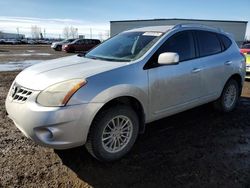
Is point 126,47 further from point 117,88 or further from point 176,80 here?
point 117,88

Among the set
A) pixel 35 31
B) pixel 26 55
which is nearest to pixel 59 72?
pixel 26 55

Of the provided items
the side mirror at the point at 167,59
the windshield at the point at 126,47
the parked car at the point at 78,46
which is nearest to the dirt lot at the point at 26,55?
the parked car at the point at 78,46

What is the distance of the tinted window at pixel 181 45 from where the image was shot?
4.08 meters

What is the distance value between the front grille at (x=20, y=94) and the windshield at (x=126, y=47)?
4.25ft

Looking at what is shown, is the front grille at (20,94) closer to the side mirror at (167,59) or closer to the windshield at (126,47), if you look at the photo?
the windshield at (126,47)

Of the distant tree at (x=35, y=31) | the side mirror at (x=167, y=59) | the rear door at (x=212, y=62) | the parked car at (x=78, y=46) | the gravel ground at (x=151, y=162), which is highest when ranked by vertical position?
the side mirror at (x=167, y=59)

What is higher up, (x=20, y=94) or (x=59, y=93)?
(x=59, y=93)

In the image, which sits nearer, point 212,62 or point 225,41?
point 212,62

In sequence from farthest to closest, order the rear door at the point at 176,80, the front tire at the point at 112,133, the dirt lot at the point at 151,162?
the rear door at the point at 176,80, the front tire at the point at 112,133, the dirt lot at the point at 151,162

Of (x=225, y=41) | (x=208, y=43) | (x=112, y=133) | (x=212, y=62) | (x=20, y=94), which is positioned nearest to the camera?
(x=20, y=94)

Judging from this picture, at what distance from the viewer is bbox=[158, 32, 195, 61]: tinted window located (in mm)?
4076

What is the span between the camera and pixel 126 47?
423cm

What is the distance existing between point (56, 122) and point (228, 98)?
3.96m

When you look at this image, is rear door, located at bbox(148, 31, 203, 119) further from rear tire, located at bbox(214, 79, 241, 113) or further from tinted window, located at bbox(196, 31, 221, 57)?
rear tire, located at bbox(214, 79, 241, 113)
